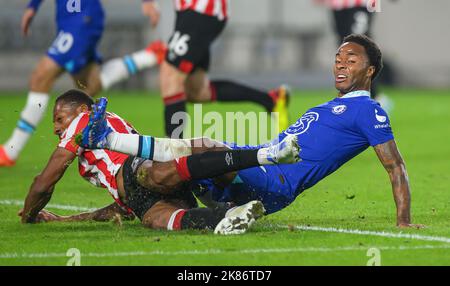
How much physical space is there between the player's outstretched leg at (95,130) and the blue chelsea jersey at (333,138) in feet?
3.83

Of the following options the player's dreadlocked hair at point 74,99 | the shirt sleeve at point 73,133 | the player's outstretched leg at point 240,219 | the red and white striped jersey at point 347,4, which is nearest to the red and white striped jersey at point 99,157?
→ the shirt sleeve at point 73,133

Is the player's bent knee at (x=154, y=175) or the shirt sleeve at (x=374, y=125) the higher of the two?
the shirt sleeve at (x=374, y=125)

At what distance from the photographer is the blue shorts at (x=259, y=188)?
21.4 feet

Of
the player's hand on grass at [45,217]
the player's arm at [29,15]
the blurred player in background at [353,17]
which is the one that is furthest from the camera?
the blurred player in background at [353,17]

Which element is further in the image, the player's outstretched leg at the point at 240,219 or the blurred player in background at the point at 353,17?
the blurred player in background at the point at 353,17

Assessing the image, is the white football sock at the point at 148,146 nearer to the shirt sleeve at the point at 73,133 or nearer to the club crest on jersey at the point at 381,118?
the shirt sleeve at the point at 73,133

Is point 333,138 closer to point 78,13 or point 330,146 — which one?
point 330,146

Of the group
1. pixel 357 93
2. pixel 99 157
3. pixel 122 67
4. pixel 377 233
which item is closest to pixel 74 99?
pixel 99 157

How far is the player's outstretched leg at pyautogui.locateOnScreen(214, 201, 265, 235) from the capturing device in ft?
20.1

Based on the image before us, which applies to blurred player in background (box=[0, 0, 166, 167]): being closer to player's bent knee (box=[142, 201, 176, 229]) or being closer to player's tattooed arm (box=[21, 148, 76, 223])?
player's tattooed arm (box=[21, 148, 76, 223])

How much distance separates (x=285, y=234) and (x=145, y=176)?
0.91 m

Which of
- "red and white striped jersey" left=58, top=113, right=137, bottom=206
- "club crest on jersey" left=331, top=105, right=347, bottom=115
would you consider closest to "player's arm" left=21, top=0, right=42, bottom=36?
"red and white striped jersey" left=58, top=113, right=137, bottom=206

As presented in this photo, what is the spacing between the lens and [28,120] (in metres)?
10.9
